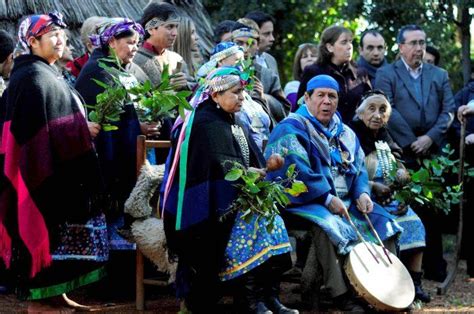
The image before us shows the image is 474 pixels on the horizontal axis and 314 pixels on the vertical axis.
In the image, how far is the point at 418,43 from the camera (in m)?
9.93

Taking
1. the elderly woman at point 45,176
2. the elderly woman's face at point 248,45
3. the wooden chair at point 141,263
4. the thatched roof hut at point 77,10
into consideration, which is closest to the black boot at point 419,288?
the wooden chair at point 141,263

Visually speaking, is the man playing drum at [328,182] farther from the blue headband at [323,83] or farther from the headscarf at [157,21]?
the headscarf at [157,21]

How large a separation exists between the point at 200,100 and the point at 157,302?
5.52ft

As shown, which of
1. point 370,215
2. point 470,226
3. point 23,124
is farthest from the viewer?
point 470,226

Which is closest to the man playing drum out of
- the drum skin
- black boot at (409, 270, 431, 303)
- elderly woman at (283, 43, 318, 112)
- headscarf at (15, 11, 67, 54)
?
the drum skin

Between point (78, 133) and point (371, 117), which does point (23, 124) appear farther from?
point (371, 117)

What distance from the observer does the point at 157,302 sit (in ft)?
27.3

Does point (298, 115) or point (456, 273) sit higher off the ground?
point (298, 115)

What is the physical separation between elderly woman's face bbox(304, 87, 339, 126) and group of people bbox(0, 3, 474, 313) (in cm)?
1

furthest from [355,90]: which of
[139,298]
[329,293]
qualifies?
[139,298]

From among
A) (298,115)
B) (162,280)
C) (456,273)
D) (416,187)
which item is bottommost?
(456,273)

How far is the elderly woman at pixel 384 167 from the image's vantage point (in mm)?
8727

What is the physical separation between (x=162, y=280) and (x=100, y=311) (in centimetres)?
54

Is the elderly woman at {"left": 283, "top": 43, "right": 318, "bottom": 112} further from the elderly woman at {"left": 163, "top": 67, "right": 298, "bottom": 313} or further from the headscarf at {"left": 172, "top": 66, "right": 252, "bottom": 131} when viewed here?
the elderly woman at {"left": 163, "top": 67, "right": 298, "bottom": 313}
